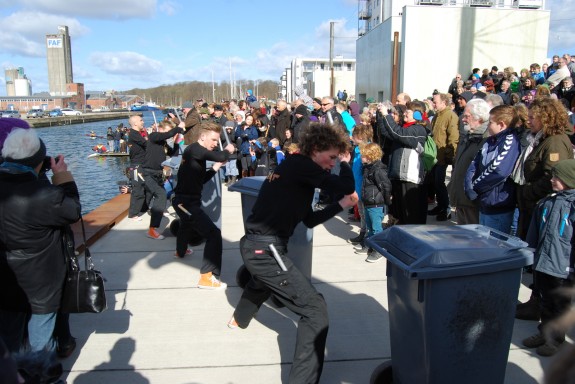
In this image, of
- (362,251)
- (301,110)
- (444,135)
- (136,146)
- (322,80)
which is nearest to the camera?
(362,251)

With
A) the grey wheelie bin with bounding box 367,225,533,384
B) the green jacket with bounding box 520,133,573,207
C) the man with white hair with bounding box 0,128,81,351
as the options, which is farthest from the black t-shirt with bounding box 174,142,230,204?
the green jacket with bounding box 520,133,573,207

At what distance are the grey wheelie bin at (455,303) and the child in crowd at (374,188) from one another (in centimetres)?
299

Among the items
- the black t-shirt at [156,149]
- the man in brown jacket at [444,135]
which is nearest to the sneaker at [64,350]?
the black t-shirt at [156,149]

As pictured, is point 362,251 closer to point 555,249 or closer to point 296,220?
point 555,249

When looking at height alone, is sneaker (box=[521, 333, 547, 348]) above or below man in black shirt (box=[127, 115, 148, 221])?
below

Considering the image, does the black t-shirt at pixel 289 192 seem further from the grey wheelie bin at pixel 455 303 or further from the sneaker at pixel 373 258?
the sneaker at pixel 373 258

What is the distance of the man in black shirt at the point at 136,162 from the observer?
8406mm

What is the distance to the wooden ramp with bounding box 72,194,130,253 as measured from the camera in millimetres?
7004

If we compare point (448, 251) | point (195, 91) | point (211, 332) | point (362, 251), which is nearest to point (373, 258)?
point (362, 251)

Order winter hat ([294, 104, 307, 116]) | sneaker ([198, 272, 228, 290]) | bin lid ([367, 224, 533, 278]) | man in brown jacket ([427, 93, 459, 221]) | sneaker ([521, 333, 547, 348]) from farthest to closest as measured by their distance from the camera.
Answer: winter hat ([294, 104, 307, 116])
man in brown jacket ([427, 93, 459, 221])
sneaker ([198, 272, 228, 290])
sneaker ([521, 333, 547, 348])
bin lid ([367, 224, 533, 278])

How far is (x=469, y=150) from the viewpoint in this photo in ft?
17.6

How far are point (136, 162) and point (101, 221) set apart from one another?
1219mm

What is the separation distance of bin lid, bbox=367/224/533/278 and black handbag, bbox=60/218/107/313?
6.45ft

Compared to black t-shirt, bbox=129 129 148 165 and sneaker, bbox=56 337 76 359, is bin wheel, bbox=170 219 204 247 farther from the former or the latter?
sneaker, bbox=56 337 76 359
